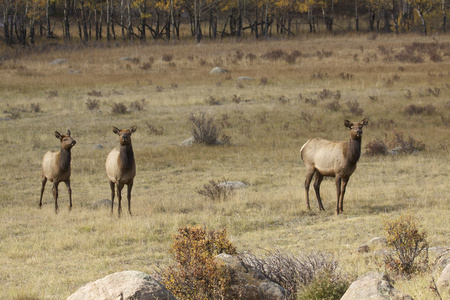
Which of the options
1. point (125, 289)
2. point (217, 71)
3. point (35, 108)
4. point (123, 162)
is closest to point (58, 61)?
point (217, 71)

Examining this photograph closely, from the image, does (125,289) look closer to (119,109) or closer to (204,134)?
(204,134)

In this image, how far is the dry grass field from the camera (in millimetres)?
8633

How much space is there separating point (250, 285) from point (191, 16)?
2491 inches

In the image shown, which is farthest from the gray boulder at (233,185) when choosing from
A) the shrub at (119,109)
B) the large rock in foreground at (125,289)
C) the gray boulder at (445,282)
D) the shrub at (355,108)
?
the shrub at (119,109)

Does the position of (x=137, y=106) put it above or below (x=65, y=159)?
below

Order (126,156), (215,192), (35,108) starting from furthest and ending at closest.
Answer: (35,108)
(215,192)
(126,156)

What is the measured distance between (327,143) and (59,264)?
18.3ft

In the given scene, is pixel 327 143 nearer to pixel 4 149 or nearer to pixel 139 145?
pixel 139 145

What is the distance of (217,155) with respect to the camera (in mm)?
17828

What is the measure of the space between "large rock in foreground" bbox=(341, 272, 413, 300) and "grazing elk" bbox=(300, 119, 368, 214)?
18.2 ft

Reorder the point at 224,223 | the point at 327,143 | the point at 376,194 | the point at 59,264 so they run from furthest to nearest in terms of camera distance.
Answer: the point at 376,194, the point at 327,143, the point at 224,223, the point at 59,264

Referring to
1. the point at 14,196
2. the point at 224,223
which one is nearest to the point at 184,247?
the point at 224,223

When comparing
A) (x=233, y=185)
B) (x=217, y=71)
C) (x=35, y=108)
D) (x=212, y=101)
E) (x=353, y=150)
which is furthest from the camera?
(x=217, y=71)

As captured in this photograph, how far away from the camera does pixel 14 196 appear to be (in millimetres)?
13875
